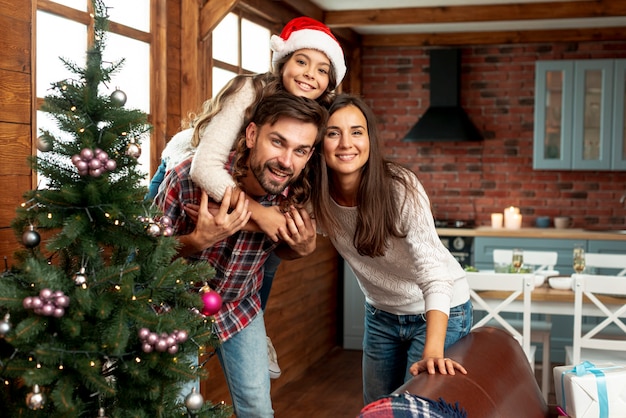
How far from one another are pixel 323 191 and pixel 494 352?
75 centimetres

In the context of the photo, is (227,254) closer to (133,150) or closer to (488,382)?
(133,150)

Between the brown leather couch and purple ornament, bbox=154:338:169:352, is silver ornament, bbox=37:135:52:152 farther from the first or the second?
the brown leather couch

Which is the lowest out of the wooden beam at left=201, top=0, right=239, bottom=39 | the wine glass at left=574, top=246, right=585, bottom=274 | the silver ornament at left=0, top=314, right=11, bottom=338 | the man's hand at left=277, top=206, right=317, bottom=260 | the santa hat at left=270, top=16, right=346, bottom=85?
the wine glass at left=574, top=246, right=585, bottom=274

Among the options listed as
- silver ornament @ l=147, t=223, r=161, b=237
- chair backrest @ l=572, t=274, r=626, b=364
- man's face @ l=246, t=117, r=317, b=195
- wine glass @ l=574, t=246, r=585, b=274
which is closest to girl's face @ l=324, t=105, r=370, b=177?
man's face @ l=246, t=117, r=317, b=195

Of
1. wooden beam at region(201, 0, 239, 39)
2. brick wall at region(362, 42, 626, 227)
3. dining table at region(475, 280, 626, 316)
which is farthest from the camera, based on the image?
brick wall at region(362, 42, 626, 227)

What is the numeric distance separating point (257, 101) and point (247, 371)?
2.78 feet

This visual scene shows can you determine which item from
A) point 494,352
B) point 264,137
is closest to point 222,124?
point 264,137

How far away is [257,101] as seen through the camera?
7.89ft

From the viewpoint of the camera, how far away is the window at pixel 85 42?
2771 mm

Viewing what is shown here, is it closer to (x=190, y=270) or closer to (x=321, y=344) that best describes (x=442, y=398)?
(x=190, y=270)

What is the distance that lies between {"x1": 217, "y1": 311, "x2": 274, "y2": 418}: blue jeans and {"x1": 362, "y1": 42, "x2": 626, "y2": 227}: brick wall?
452 centimetres

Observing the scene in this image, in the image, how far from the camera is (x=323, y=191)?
2451 mm

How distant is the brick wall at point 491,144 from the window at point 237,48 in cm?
201

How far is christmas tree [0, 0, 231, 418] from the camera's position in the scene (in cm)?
169
